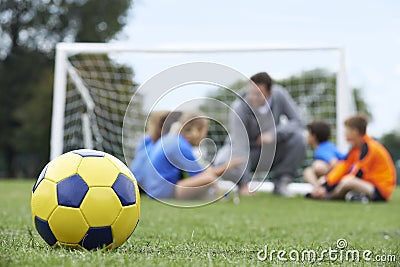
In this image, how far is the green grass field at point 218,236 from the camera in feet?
7.45

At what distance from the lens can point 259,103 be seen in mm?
7215

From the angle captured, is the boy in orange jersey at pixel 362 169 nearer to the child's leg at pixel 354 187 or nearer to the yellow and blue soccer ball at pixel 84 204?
the child's leg at pixel 354 187

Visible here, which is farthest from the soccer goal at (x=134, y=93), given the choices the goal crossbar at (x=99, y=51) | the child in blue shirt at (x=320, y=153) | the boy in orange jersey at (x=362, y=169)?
the boy in orange jersey at (x=362, y=169)

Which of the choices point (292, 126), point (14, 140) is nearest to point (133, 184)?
point (292, 126)

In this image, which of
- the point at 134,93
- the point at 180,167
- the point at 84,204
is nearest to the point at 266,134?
the point at 180,167

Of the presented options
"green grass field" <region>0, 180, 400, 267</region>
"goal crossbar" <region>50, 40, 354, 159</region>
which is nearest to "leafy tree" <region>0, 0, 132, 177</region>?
"goal crossbar" <region>50, 40, 354, 159</region>

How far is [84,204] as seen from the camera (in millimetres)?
2504

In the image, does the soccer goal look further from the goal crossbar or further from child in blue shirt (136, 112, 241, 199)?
child in blue shirt (136, 112, 241, 199)

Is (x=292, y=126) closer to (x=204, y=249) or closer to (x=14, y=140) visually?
(x=204, y=249)

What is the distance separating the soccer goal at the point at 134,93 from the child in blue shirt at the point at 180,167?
1.06 m

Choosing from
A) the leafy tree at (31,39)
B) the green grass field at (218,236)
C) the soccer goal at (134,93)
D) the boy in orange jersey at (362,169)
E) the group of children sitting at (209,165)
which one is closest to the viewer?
the green grass field at (218,236)

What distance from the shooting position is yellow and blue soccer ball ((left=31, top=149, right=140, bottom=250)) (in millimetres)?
2496

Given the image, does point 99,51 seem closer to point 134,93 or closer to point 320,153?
point 134,93

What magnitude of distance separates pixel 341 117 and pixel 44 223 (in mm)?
7139
